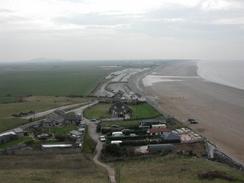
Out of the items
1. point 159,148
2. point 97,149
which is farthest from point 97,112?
point 159,148

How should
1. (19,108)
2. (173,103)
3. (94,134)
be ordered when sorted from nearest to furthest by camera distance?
(94,134), (19,108), (173,103)

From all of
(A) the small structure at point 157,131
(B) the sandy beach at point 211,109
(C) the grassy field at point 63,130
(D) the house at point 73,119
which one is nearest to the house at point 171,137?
(A) the small structure at point 157,131

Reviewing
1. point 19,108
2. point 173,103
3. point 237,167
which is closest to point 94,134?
point 237,167

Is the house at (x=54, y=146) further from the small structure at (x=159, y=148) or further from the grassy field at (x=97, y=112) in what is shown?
the grassy field at (x=97, y=112)

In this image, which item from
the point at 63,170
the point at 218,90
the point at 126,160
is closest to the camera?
the point at 63,170

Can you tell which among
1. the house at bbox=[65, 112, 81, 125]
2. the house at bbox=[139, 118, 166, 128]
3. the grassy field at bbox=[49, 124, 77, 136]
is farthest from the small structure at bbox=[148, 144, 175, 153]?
the house at bbox=[65, 112, 81, 125]

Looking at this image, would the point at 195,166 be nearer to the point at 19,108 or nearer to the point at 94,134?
the point at 94,134
